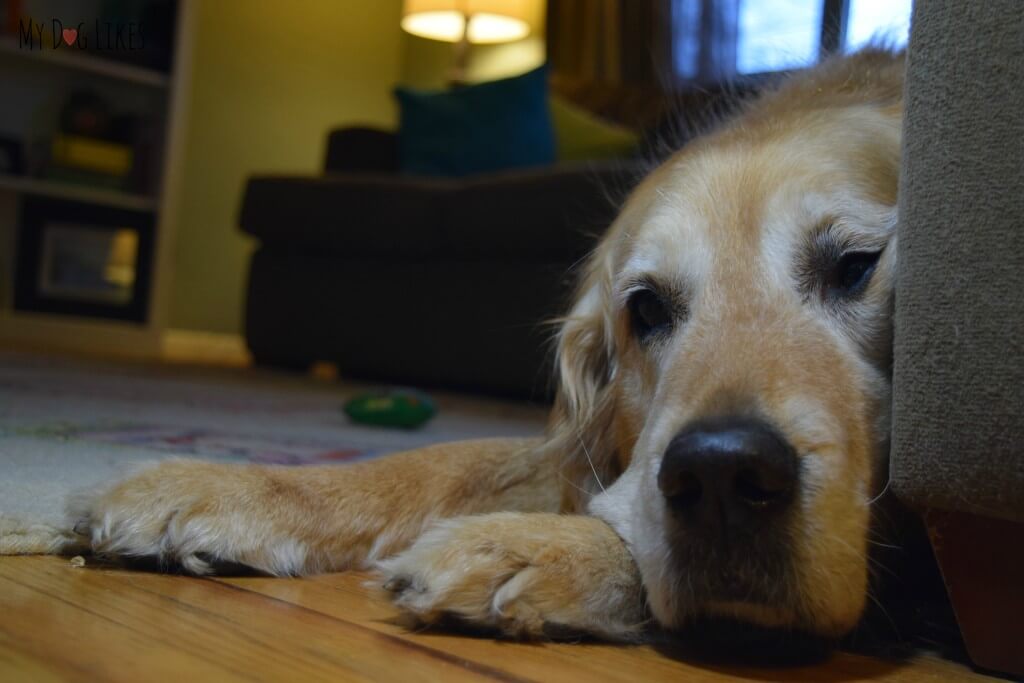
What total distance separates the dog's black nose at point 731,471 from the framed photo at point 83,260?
6306mm

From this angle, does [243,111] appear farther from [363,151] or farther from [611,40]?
[611,40]

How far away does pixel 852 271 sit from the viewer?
4.34ft

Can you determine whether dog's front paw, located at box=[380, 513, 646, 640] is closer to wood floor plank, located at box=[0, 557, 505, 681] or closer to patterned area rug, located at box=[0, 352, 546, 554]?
wood floor plank, located at box=[0, 557, 505, 681]

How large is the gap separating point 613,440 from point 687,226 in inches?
16.1

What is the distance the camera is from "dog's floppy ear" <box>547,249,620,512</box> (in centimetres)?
162

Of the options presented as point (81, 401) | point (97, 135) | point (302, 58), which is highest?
point (302, 58)

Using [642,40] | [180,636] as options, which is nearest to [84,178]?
[642,40]

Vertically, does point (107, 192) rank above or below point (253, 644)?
above

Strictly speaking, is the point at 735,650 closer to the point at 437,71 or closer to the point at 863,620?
the point at 863,620

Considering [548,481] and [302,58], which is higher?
[302,58]

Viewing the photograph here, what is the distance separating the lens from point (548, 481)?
5.30 ft

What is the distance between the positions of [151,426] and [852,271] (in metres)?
1.72

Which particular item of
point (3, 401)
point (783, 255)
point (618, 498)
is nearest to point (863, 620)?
point (618, 498)

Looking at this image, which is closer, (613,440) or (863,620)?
(863,620)
